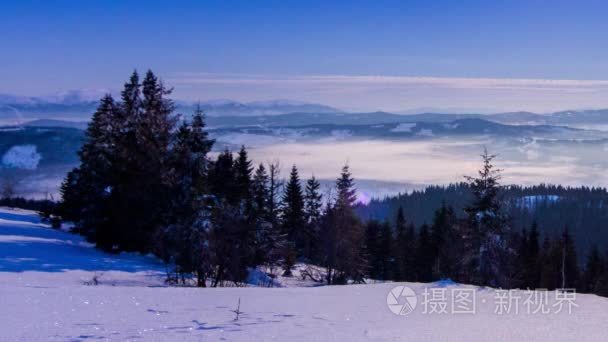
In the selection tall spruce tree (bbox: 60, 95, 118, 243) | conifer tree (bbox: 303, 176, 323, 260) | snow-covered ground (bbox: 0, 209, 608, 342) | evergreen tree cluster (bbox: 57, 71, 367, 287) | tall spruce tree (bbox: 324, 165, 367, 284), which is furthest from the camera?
conifer tree (bbox: 303, 176, 323, 260)

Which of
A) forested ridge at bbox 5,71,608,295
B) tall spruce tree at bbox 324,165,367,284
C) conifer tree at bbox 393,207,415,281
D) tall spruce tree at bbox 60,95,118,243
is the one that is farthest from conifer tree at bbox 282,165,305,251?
tall spruce tree at bbox 60,95,118,243

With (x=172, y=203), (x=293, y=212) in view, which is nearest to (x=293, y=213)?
(x=293, y=212)

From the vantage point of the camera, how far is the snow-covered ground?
8.47m

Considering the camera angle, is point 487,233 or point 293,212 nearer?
point 487,233

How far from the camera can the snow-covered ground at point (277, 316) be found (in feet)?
27.8

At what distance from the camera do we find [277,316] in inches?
398

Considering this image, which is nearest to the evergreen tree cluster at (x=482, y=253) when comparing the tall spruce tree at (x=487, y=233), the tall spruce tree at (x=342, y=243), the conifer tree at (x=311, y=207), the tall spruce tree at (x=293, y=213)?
the tall spruce tree at (x=487, y=233)

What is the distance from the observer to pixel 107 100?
38125 mm

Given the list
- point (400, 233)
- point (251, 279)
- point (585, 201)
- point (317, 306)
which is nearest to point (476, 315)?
point (317, 306)

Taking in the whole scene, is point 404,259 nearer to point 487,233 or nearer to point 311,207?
point 311,207

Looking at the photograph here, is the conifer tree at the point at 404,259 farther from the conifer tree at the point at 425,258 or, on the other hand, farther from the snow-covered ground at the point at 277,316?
the snow-covered ground at the point at 277,316

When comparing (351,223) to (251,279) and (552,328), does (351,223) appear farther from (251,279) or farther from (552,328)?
(552,328)

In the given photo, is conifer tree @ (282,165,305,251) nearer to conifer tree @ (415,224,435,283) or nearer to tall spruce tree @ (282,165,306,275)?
tall spruce tree @ (282,165,306,275)

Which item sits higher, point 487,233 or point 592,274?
point 487,233
